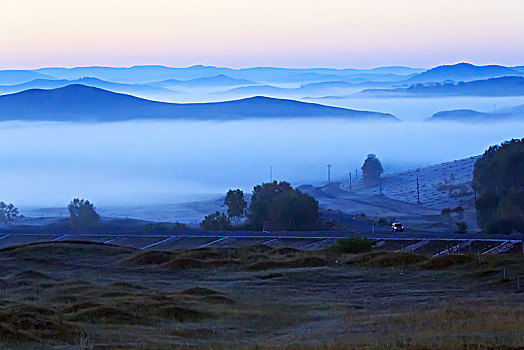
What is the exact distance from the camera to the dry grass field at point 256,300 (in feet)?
51.7

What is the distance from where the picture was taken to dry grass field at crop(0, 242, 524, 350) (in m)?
15.8

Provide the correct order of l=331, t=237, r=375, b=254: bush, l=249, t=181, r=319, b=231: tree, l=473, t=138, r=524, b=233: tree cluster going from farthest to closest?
1. l=249, t=181, r=319, b=231: tree
2. l=473, t=138, r=524, b=233: tree cluster
3. l=331, t=237, r=375, b=254: bush

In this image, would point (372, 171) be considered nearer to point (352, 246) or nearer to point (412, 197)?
point (412, 197)

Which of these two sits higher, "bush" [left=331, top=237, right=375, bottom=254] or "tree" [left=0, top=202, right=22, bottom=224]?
"tree" [left=0, top=202, right=22, bottom=224]

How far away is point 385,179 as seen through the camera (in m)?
141

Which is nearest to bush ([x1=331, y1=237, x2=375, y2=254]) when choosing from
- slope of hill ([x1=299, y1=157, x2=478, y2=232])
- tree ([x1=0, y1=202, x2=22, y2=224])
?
slope of hill ([x1=299, y1=157, x2=478, y2=232])

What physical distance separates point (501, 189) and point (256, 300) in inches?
2310

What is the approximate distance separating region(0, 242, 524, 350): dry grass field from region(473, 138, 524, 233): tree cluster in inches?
1134

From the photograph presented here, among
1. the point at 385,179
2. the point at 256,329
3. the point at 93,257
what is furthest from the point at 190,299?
the point at 385,179

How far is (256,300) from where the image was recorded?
76.5 ft

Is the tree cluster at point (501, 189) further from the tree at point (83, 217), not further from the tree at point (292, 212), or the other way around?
the tree at point (83, 217)

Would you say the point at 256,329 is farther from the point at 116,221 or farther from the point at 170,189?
the point at 170,189

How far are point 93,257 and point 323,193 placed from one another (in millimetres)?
90875

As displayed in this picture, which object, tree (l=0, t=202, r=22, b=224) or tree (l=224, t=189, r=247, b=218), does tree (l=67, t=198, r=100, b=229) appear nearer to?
tree (l=224, t=189, r=247, b=218)
